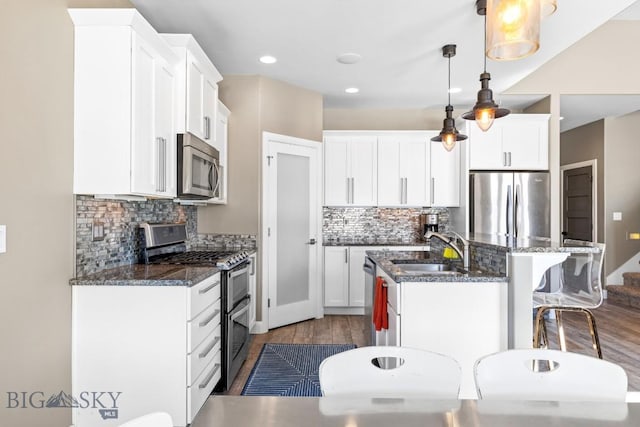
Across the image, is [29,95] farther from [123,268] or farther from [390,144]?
[390,144]

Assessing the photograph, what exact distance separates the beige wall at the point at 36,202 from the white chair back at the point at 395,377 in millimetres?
1465

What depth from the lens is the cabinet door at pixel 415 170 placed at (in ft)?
16.2

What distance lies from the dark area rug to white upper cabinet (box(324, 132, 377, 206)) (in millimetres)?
2012

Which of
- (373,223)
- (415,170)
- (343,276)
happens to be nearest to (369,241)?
(373,223)

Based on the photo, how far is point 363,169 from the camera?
4934 millimetres

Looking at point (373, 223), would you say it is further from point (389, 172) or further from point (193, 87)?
point (193, 87)

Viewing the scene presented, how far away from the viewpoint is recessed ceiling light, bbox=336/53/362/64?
11.5 ft

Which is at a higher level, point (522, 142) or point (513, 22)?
point (522, 142)

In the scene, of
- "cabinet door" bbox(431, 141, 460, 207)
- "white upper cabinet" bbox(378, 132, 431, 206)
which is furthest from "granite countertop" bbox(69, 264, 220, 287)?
"cabinet door" bbox(431, 141, 460, 207)

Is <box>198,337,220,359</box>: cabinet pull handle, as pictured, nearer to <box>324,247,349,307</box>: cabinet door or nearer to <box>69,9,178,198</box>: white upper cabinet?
<box>69,9,178,198</box>: white upper cabinet

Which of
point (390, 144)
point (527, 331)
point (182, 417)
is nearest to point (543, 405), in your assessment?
point (527, 331)

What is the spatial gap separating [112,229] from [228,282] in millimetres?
847

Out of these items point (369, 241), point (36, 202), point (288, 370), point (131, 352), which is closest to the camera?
point (36, 202)

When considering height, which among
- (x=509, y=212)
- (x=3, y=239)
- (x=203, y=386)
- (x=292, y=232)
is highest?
(x=509, y=212)
